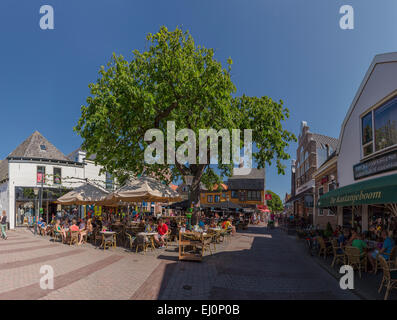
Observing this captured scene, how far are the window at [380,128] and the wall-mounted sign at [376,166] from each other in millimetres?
434

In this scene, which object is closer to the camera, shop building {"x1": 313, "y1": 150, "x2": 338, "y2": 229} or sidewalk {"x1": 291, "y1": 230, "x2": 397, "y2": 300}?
sidewalk {"x1": 291, "y1": 230, "x2": 397, "y2": 300}

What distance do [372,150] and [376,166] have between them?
91cm

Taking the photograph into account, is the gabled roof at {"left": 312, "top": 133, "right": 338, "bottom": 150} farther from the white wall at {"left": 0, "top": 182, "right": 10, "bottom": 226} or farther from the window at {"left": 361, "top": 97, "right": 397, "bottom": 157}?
the white wall at {"left": 0, "top": 182, "right": 10, "bottom": 226}

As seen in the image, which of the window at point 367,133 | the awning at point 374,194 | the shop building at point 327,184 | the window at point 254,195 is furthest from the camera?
the window at point 254,195

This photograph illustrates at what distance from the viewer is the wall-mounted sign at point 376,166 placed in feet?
28.1

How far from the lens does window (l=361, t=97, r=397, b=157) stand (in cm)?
895

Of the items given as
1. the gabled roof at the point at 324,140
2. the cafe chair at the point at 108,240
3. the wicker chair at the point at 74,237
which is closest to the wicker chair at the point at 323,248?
the cafe chair at the point at 108,240

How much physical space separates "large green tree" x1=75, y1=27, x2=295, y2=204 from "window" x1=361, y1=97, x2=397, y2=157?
4574 mm

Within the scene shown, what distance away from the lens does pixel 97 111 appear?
11.4m

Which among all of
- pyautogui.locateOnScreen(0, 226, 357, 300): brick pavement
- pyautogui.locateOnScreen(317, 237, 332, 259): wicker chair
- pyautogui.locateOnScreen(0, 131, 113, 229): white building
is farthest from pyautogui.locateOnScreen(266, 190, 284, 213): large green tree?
pyautogui.locateOnScreen(0, 226, 357, 300): brick pavement

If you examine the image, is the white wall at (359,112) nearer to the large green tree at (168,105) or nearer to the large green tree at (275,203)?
the large green tree at (168,105)

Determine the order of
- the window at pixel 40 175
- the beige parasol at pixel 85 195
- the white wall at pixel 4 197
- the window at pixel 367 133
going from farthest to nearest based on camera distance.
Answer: the white wall at pixel 4 197 < the window at pixel 40 175 < the beige parasol at pixel 85 195 < the window at pixel 367 133

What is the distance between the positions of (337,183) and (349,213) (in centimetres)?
173
